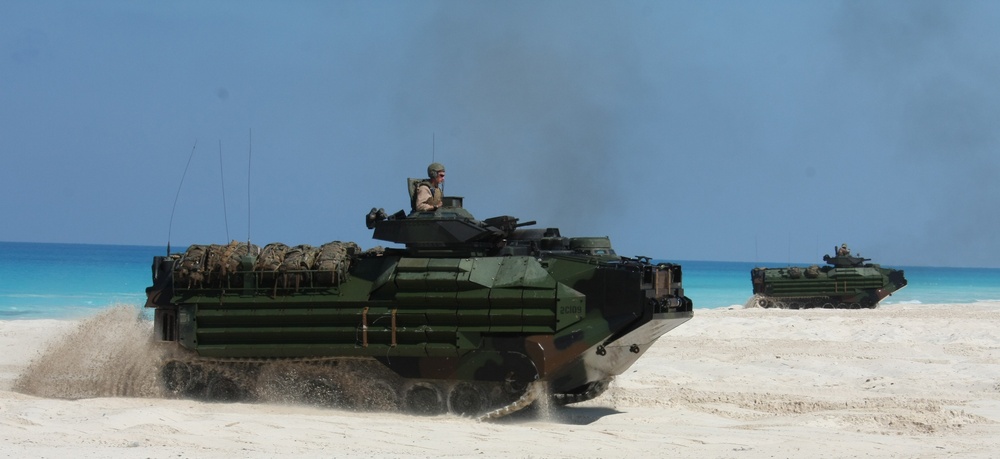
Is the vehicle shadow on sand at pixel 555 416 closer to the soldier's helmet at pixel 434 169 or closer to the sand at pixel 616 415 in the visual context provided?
the sand at pixel 616 415

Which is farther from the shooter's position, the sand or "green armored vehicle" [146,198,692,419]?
"green armored vehicle" [146,198,692,419]

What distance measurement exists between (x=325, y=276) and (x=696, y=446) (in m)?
5.48

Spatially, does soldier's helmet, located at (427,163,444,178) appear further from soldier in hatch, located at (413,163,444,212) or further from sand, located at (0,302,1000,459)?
sand, located at (0,302,1000,459)

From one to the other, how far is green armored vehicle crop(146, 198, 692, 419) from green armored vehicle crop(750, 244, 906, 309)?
974 inches

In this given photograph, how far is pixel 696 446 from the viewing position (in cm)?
1255

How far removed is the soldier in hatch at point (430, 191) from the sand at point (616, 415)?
9.09ft

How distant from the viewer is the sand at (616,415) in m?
11.9

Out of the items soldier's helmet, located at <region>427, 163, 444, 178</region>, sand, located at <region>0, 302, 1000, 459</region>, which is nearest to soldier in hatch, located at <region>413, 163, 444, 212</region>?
soldier's helmet, located at <region>427, 163, 444, 178</region>

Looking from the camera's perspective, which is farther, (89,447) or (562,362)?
(562,362)

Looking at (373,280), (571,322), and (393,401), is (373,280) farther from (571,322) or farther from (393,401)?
(571,322)

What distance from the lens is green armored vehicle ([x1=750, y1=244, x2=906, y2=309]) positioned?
39281 millimetres

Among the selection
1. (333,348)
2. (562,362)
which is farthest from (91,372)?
(562,362)

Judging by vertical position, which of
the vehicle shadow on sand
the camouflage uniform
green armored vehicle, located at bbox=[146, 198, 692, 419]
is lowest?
the vehicle shadow on sand

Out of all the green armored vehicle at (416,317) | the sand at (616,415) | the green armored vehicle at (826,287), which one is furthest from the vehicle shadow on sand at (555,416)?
the green armored vehicle at (826,287)
